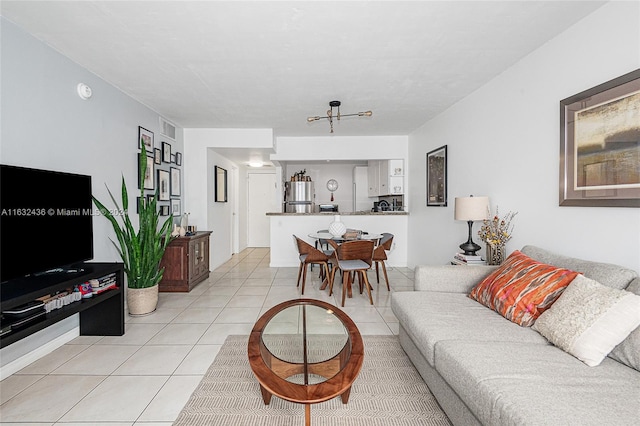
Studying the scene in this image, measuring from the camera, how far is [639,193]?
166cm

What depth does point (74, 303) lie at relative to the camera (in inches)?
87.6

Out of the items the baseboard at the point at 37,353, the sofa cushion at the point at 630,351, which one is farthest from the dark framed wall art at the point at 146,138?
the sofa cushion at the point at 630,351

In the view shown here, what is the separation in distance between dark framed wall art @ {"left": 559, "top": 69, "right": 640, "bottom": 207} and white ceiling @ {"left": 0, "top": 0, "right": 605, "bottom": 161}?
0.60 meters

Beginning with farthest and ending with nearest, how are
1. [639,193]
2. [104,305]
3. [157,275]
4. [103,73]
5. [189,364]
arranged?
[157,275] → [103,73] → [104,305] → [189,364] → [639,193]

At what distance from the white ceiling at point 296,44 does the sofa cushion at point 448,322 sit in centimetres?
199

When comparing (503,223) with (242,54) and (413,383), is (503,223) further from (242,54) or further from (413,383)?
(242,54)

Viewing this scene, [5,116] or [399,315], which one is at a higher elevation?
[5,116]

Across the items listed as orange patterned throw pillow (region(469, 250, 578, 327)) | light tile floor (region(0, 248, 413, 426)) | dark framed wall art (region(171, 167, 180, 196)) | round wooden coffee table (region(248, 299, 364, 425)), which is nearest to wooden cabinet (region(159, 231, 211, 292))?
light tile floor (region(0, 248, 413, 426))

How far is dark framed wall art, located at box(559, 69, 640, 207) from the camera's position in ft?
5.56

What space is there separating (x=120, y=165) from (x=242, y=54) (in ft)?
6.34

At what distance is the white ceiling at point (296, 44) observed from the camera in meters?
1.93

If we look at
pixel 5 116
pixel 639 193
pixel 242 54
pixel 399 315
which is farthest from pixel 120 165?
pixel 639 193

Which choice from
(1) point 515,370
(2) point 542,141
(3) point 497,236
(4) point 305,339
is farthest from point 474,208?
(4) point 305,339

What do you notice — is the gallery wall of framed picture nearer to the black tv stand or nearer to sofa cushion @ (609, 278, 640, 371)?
the black tv stand
